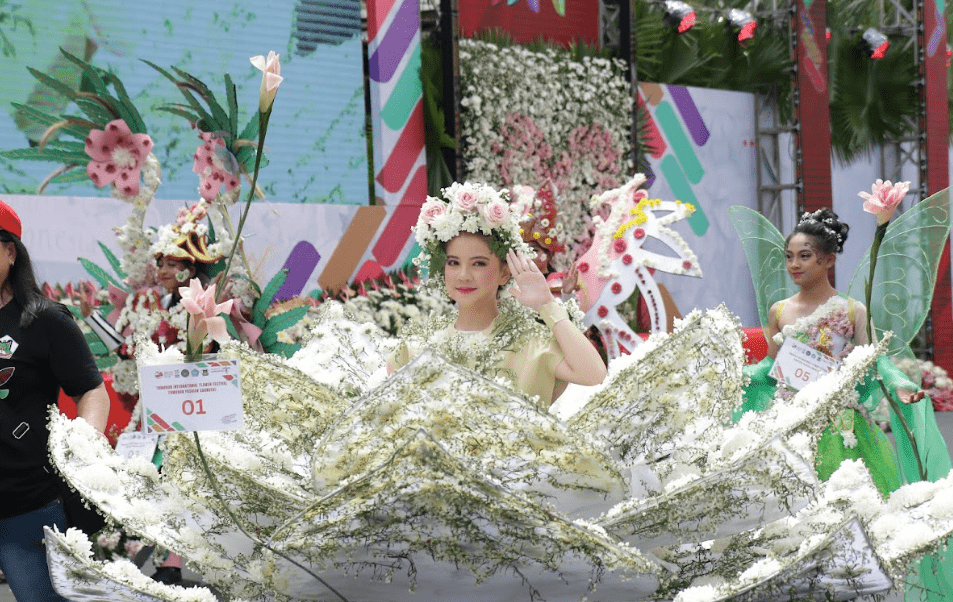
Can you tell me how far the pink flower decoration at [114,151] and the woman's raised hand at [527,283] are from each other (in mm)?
2645

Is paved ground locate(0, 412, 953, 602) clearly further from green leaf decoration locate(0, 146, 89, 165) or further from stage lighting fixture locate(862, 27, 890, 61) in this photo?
stage lighting fixture locate(862, 27, 890, 61)

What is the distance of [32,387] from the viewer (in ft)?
8.21

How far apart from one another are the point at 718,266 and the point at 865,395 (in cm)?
660

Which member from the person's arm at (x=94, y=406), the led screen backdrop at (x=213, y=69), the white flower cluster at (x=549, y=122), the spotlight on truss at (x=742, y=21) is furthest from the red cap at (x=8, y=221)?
the spotlight on truss at (x=742, y=21)

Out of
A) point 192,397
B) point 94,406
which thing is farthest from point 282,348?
point 192,397

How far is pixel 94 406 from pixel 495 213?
4.31 feet

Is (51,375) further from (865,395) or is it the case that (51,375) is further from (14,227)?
(865,395)

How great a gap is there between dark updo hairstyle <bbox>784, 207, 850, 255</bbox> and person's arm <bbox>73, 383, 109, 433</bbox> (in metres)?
2.92

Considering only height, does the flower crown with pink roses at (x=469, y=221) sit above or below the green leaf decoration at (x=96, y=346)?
above

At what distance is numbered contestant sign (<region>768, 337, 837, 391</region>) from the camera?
2.73m

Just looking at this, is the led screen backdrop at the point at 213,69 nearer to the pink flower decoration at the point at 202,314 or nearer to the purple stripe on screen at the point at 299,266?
the purple stripe on screen at the point at 299,266

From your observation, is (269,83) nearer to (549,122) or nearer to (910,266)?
(910,266)

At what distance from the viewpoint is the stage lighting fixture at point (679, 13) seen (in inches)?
384

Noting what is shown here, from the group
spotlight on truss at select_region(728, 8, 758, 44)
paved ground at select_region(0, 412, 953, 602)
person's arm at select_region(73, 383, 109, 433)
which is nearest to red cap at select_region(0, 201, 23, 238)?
person's arm at select_region(73, 383, 109, 433)
